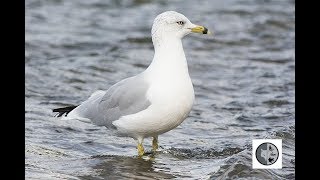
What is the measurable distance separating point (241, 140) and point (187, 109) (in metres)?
1.40

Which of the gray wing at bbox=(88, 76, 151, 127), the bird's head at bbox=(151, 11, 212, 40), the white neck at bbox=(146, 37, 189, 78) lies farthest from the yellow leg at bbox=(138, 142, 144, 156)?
the bird's head at bbox=(151, 11, 212, 40)

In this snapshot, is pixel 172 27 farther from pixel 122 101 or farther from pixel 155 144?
pixel 155 144

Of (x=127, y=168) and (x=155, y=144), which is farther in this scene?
(x=155, y=144)

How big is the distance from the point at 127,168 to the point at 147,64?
5.09m

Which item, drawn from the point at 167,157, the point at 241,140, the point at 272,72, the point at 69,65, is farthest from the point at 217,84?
the point at 167,157

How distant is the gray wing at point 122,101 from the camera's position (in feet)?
18.8

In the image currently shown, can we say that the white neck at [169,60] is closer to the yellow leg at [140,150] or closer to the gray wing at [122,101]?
the gray wing at [122,101]

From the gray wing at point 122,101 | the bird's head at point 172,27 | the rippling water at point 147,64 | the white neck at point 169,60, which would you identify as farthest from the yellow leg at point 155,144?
the bird's head at point 172,27

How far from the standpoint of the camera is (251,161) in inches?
228

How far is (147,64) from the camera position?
10.9 metres

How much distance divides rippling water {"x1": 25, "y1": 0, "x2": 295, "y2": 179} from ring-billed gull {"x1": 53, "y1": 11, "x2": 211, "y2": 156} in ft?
1.08

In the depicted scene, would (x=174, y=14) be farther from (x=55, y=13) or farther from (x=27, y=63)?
(x=55, y=13)

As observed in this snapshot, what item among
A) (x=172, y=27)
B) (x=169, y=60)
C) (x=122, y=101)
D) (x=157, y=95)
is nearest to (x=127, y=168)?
(x=122, y=101)

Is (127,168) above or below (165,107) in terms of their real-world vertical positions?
below
